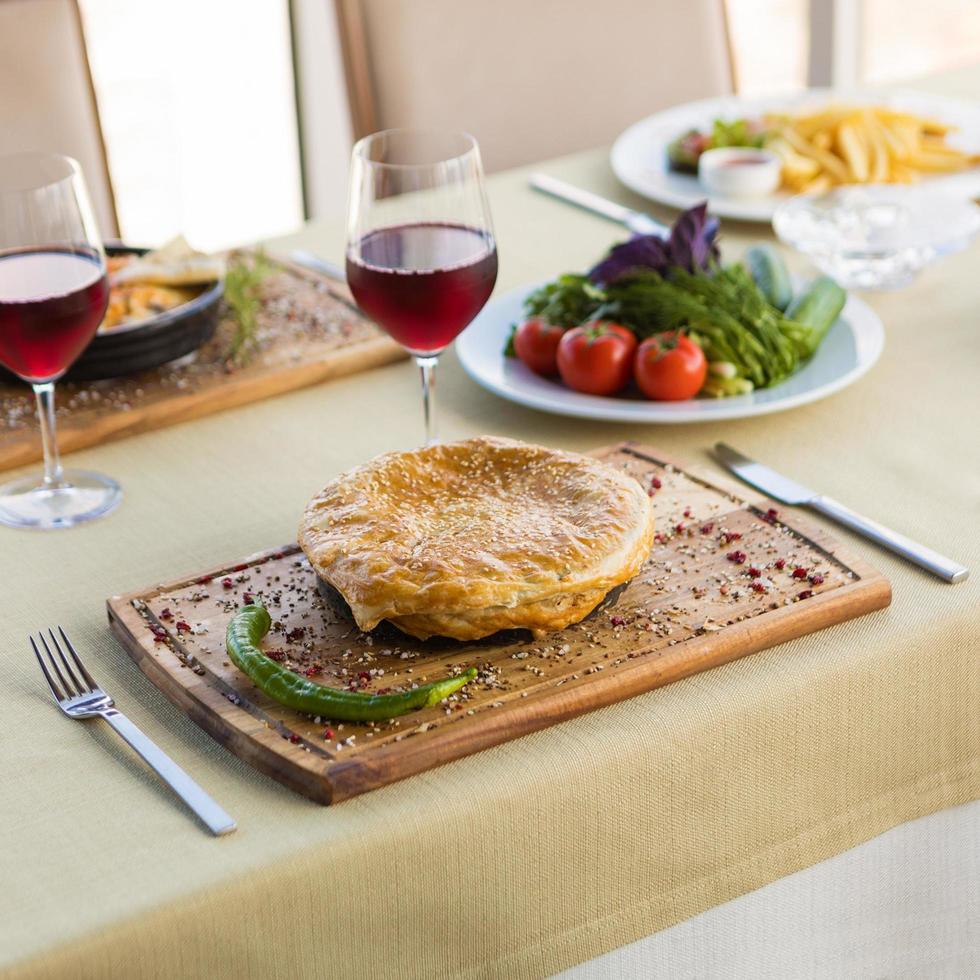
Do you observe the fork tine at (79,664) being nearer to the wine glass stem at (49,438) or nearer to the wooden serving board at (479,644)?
the wooden serving board at (479,644)

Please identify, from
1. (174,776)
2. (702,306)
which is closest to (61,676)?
(174,776)

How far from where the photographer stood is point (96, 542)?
4.02ft

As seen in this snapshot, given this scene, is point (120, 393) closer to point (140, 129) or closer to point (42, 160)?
point (42, 160)

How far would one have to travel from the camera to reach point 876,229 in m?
1.76

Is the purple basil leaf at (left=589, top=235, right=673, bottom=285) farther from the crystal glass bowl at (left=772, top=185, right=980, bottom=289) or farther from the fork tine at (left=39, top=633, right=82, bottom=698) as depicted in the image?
the fork tine at (left=39, top=633, right=82, bottom=698)

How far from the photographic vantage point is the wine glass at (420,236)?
3.85 ft

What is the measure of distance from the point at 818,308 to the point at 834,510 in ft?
1.30

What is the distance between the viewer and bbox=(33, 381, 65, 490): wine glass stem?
1.24 meters

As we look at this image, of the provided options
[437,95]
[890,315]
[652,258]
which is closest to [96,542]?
[652,258]

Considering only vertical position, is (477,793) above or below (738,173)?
below

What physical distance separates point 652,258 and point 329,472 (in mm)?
438

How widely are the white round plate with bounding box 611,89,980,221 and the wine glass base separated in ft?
3.07

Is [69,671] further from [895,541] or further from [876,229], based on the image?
[876,229]

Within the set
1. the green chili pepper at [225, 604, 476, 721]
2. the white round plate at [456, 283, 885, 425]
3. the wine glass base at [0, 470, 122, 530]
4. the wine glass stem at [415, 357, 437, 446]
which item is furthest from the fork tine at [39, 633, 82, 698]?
the white round plate at [456, 283, 885, 425]
